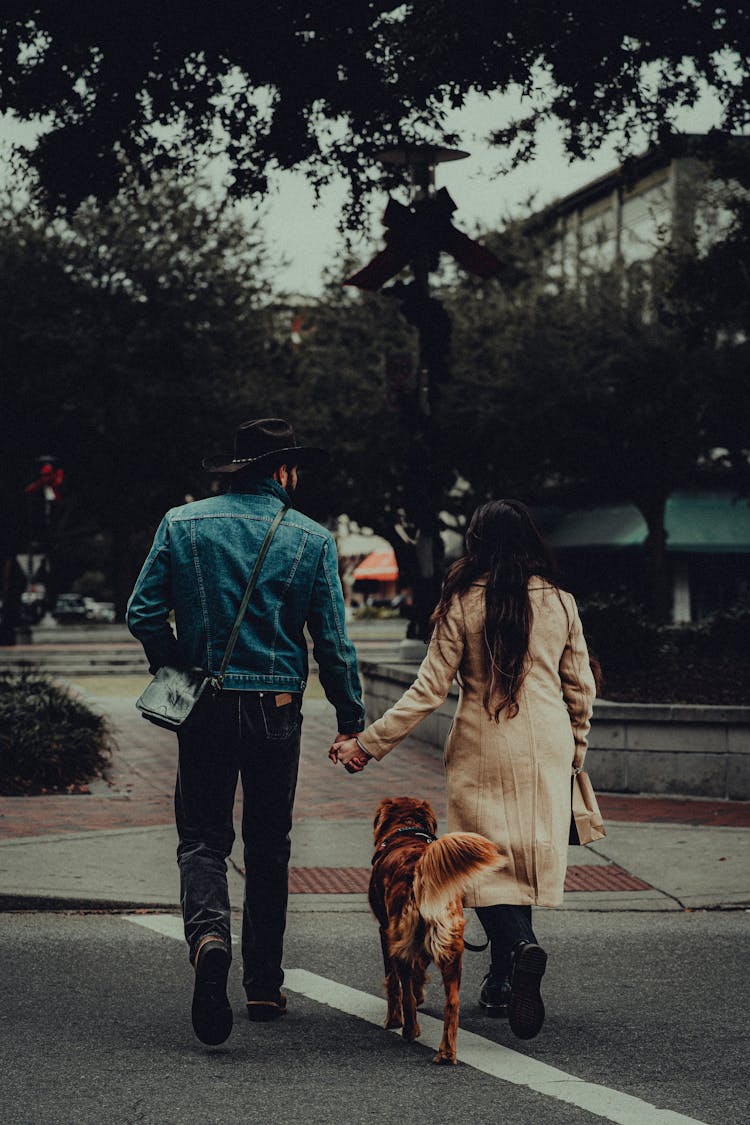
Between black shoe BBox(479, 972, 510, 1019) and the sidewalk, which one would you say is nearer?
black shoe BBox(479, 972, 510, 1019)

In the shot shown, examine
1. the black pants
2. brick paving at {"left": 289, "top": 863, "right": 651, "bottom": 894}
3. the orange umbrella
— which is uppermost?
the black pants

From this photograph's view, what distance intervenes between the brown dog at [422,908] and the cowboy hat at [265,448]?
4.20 ft

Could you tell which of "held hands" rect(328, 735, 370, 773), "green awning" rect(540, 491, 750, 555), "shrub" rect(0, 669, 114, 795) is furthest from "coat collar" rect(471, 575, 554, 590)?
"green awning" rect(540, 491, 750, 555)

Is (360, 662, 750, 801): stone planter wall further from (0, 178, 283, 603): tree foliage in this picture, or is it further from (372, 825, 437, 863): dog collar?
(0, 178, 283, 603): tree foliage

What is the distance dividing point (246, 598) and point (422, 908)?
1131mm

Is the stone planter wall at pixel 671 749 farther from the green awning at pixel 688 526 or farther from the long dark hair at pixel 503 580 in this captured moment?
the green awning at pixel 688 526

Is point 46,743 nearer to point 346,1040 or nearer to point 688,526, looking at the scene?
point 346,1040

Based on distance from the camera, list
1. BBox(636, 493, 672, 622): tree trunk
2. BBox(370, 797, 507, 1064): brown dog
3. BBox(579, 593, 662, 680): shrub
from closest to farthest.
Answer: BBox(370, 797, 507, 1064): brown dog
BBox(579, 593, 662, 680): shrub
BBox(636, 493, 672, 622): tree trunk

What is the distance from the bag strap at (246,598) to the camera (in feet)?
15.3

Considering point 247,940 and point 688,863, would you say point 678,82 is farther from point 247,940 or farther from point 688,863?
point 247,940

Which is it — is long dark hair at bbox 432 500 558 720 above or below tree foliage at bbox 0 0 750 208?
below

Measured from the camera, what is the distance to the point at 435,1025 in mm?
4820

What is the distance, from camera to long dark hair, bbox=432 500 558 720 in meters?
4.76

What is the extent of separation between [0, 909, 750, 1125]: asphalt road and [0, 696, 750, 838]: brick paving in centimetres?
233
